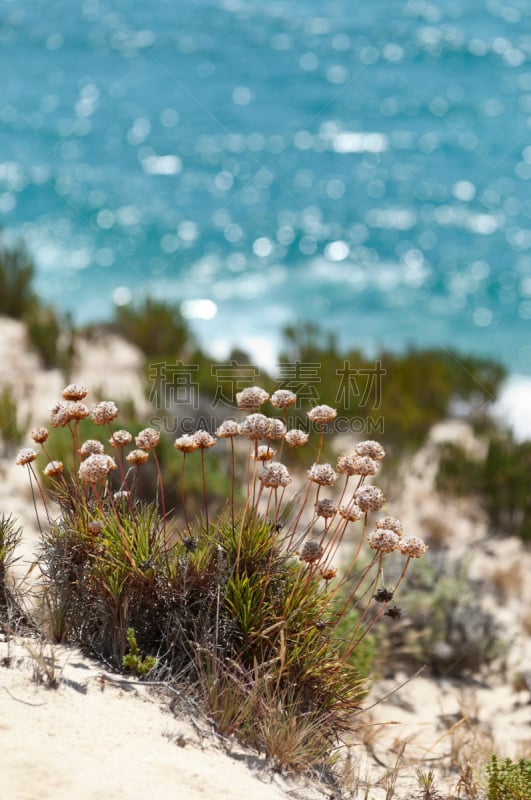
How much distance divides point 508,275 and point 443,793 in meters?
12.5

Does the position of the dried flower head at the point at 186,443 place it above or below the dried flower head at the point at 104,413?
below

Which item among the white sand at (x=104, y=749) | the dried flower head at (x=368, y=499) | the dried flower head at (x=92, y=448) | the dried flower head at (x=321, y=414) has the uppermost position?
the dried flower head at (x=321, y=414)

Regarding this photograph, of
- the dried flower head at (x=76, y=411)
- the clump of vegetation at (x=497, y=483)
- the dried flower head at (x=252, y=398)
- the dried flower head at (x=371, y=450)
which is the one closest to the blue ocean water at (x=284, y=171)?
the clump of vegetation at (x=497, y=483)

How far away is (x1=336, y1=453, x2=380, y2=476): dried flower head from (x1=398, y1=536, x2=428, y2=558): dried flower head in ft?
0.96

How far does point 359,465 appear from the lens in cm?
312

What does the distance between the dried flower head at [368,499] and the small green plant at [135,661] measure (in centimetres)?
98

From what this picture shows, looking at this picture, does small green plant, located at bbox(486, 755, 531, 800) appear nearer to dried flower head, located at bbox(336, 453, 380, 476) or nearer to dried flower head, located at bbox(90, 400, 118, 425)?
dried flower head, located at bbox(336, 453, 380, 476)

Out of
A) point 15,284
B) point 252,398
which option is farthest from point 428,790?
point 15,284

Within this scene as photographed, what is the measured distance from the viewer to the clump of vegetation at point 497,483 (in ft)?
23.0

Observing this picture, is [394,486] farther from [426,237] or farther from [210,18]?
[210,18]

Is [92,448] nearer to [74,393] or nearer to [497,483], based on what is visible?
[74,393]

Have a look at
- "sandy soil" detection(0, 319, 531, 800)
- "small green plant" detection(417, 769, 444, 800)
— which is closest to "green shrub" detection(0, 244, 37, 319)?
"sandy soil" detection(0, 319, 531, 800)

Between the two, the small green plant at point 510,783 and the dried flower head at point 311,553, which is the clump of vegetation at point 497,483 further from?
the dried flower head at point 311,553

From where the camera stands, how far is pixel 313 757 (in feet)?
9.81
